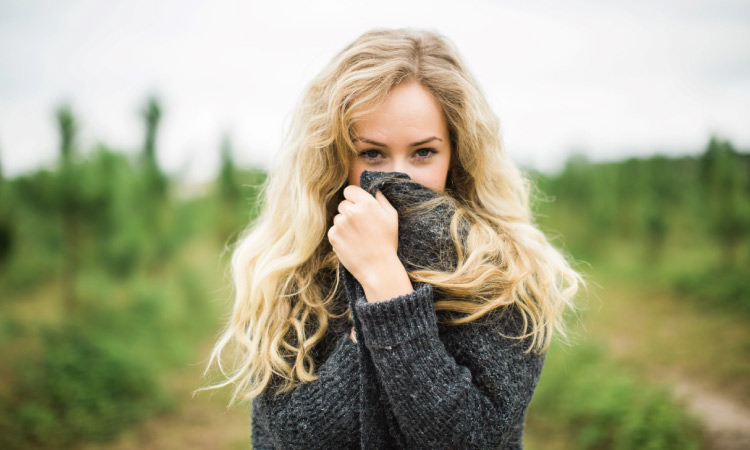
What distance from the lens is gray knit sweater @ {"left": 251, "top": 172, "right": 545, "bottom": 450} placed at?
131 centimetres

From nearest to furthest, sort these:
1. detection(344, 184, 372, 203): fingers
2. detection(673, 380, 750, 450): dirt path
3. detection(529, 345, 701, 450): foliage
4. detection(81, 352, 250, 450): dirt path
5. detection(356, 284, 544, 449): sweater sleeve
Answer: detection(356, 284, 544, 449): sweater sleeve → detection(344, 184, 372, 203): fingers → detection(529, 345, 701, 450): foliage → detection(673, 380, 750, 450): dirt path → detection(81, 352, 250, 450): dirt path

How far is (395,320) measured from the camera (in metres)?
1.34

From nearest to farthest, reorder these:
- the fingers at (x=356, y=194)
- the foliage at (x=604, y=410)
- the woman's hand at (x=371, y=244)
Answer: the woman's hand at (x=371, y=244) < the fingers at (x=356, y=194) < the foliage at (x=604, y=410)

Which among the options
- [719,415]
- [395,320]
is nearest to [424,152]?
[395,320]

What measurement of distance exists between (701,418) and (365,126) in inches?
201

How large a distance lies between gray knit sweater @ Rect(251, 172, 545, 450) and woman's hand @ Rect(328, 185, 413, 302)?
4cm

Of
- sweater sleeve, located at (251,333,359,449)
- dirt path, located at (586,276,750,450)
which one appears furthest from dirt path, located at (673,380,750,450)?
sweater sleeve, located at (251,333,359,449)

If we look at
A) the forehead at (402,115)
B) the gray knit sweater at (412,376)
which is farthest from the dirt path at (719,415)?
the forehead at (402,115)

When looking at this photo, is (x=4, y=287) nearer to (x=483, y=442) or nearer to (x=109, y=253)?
(x=109, y=253)

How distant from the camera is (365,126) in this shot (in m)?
1.58

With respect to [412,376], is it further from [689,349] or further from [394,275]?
[689,349]

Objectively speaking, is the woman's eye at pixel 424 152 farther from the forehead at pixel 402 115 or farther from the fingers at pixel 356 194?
the fingers at pixel 356 194

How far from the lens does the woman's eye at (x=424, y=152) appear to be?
1621mm

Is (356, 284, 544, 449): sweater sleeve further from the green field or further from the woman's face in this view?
the green field
